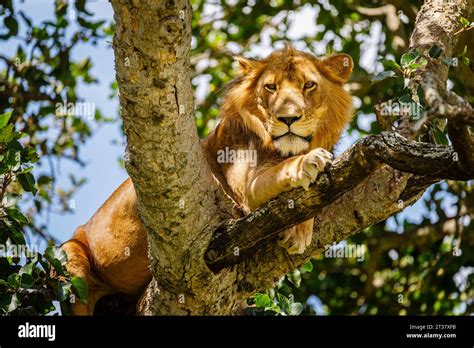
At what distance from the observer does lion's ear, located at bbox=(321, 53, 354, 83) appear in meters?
6.92

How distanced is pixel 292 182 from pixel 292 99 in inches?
38.2

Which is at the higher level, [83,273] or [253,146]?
[253,146]

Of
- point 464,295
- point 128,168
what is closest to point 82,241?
point 128,168

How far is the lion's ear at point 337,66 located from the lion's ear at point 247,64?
56 centimetres

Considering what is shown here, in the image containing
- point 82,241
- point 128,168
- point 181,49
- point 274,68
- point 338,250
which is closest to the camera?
point 181,49

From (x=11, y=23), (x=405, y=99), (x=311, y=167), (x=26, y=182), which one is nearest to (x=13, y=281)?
(x=26, y=182)

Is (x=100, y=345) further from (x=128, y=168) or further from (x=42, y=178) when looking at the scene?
(x=42, y=178)

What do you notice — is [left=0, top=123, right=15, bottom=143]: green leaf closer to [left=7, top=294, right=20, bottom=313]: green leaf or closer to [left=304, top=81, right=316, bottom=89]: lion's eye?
[left=7, top=294, right=20, bottom=313]: green leaf

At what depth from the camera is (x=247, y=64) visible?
6.96 meters

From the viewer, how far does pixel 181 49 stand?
16.8ft

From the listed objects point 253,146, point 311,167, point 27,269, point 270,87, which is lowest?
point 27,269

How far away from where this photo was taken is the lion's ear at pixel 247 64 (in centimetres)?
691

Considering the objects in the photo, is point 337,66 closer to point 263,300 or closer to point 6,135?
point 263,300

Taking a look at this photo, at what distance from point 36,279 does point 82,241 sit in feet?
4.30
